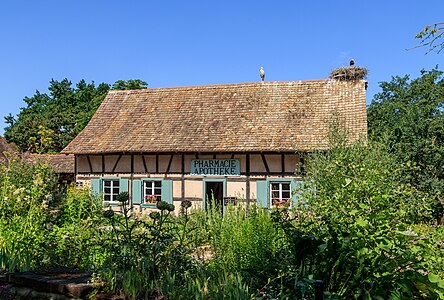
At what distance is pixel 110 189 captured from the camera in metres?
16.0

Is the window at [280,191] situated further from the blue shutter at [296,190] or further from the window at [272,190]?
the blue shutter at [296,190]

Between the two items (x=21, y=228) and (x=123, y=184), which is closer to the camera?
(x=21, y=228)

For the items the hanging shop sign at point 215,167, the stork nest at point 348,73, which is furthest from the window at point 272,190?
the stork nest at point 348,73

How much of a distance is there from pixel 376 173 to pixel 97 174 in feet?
40.7

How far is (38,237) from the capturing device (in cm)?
601

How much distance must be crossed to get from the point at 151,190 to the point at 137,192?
0.50 meters

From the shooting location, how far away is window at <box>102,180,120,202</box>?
52.3 ft

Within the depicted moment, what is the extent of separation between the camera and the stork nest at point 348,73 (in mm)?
15891

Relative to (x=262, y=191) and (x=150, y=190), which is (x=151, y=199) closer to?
(x=150, y=190)

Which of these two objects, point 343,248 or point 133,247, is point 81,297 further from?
point 343,248

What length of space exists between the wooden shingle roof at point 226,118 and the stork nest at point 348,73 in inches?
8.3

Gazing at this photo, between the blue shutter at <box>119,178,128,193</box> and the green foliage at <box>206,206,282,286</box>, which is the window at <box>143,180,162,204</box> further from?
the green foliage at <box>206,206,282,286</box>

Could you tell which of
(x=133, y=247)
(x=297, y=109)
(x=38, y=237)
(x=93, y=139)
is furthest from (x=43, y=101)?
(x=133, y=247)

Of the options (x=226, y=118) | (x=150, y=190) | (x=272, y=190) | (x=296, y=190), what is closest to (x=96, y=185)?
(x=150, y=190)
